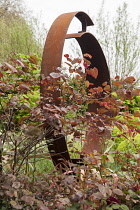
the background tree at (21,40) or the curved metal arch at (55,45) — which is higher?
the background tree at (21,40)

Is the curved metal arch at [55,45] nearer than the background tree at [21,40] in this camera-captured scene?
Yes

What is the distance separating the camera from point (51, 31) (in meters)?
2.61

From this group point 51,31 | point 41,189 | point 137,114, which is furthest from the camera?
point 51,31

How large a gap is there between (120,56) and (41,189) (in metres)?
10.1

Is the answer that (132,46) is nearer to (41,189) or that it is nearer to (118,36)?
(118,36)

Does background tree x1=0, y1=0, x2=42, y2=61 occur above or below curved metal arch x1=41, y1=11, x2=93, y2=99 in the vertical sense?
above

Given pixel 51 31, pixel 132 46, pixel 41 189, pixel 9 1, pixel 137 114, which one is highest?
pixel 9 1

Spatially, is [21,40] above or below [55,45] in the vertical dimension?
above

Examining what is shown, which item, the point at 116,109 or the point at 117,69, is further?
the point at 117,69

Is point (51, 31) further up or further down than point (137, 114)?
further up

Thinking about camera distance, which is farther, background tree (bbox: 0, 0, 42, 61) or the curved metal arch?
background tree (bbox: 0, 0, 42, 61)

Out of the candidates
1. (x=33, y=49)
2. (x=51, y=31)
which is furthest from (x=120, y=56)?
(x=51, y=31)

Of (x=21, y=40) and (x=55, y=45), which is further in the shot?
(x=21, y=40)

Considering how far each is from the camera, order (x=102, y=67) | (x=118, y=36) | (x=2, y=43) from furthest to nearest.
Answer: (x=2, y=43)
(x=118, y=36)
(x=102, y=67)
